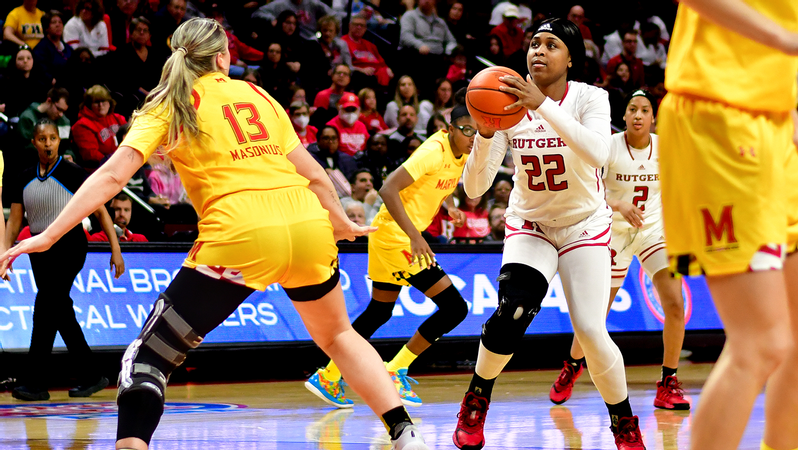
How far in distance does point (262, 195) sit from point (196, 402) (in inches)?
164

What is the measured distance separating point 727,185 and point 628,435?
2342 millimetres

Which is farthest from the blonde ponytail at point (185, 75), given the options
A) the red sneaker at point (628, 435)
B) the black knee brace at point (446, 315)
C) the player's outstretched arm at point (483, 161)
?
the black knee brace at point (446, 315)

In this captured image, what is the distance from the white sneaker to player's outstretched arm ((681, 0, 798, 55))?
2047 millimetres

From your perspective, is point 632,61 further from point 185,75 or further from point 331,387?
point 185,75

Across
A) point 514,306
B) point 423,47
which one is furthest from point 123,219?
point 423,47

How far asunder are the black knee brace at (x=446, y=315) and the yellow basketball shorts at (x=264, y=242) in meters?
3.66

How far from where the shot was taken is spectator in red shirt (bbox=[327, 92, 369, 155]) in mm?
12680

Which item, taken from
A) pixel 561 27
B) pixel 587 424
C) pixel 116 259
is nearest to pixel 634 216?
pixel 587 424

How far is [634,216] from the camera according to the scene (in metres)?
6.45

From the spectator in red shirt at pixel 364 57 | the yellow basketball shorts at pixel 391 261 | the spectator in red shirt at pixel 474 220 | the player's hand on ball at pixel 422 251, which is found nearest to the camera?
the player's hand on ball at pixel 422 251

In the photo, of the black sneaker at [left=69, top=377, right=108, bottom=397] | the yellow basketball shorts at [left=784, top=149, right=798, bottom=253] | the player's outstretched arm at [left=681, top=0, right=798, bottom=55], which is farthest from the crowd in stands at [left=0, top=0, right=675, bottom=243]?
the player's outstretched arm at [left=681, top=0, right=798, bottom=55]

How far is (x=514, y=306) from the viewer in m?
4.71

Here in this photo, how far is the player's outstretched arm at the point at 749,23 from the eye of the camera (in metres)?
2.56

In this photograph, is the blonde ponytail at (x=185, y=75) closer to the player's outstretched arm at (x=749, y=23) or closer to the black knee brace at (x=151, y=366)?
the black knee brace at (x=151, y=366)
